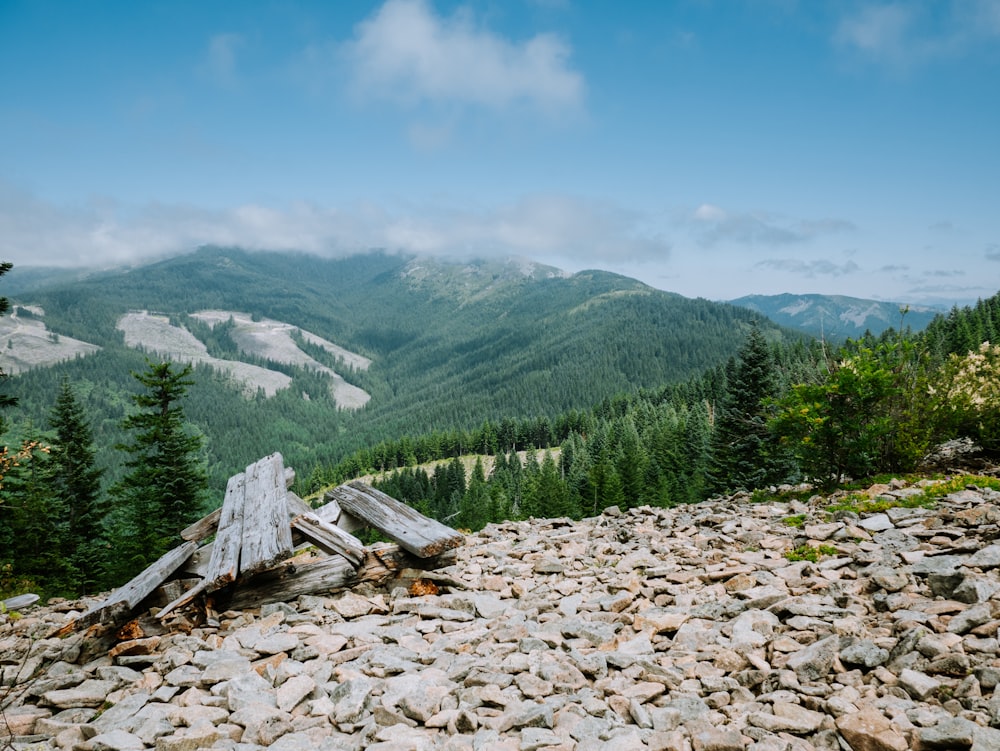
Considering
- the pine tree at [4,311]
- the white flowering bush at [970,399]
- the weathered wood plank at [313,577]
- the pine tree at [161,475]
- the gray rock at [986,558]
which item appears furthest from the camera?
the pine tree at [161,475]

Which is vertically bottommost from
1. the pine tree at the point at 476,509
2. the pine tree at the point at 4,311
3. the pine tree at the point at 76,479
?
the pine tree at the point at 476,509

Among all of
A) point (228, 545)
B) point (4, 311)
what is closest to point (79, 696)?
point (228, 545)

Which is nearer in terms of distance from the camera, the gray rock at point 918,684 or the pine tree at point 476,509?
the gray rock at point 918,684

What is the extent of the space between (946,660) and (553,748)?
3596mm

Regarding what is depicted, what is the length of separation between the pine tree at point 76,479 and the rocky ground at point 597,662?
1088 inches

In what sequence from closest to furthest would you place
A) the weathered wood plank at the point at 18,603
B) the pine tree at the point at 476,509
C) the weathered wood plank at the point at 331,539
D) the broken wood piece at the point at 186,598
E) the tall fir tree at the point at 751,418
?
the broken wood piece at the point at 186,598 < the weathered wood plank at the point at 331,539 < the weathered wood plank at the point at 18,603 < the tall fir tree at the point at 751,418 < the pine tree at the point at 476,509

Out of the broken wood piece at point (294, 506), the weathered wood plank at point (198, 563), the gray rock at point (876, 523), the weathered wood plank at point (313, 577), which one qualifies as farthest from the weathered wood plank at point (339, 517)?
the gray rock at point (876, 523)

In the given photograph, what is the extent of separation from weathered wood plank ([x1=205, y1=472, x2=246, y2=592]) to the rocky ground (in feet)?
2.37

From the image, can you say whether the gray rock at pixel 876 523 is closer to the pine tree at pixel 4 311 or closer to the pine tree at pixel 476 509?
the pine tree at pixel 4 311

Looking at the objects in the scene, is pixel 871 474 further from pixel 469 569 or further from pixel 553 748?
pixel 553 748

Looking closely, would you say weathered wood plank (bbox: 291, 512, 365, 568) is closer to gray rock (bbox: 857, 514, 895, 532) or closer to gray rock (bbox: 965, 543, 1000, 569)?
gray rock (bbox: 965, 543, 1000, 569)

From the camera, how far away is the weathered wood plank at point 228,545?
7.57 meters

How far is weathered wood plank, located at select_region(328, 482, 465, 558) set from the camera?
360 inches

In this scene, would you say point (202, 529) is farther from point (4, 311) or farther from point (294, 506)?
point (4, 311)
